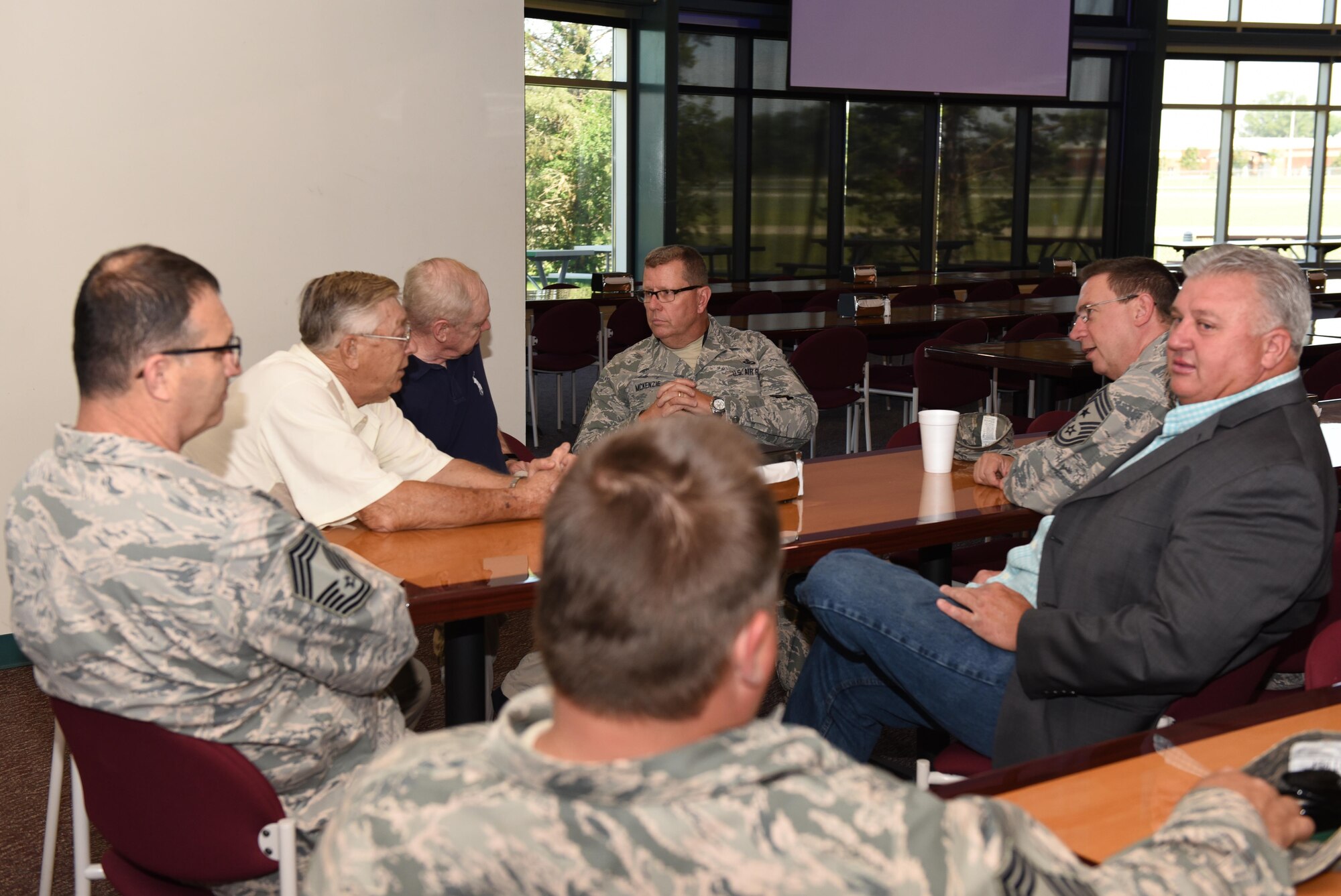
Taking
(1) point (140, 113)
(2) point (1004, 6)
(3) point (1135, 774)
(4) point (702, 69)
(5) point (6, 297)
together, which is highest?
(2) point (1004, 6)

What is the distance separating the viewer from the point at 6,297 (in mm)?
3549

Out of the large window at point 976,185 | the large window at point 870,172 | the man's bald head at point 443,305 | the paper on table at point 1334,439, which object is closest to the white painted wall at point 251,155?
the man's bald head at point 443,305

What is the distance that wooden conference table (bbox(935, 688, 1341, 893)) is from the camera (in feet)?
4.12

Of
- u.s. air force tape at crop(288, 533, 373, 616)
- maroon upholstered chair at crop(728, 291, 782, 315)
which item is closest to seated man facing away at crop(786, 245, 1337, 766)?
u.s. air force tape at crop(288, 533, 373, 616)

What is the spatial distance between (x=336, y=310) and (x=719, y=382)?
1379 mm

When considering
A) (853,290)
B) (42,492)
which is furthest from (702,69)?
(42,492)

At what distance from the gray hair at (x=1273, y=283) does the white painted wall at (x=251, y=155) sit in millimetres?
2746

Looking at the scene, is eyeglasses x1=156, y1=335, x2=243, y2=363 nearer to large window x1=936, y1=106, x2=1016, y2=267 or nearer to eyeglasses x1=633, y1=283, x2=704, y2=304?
eyeglasses x1=633, y1=283, x2=704, y2=304

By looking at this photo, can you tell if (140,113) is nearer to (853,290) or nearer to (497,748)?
(497,748)

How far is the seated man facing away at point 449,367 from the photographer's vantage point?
10.7 feet

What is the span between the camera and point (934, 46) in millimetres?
12258

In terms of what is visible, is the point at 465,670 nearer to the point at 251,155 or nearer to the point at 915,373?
the point at 251,155

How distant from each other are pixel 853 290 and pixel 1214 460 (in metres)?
6.66

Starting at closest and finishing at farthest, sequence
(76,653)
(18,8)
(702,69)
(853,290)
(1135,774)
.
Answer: (1135,774) → (76,653) → (18,8) → (853,290) → (702,69)
